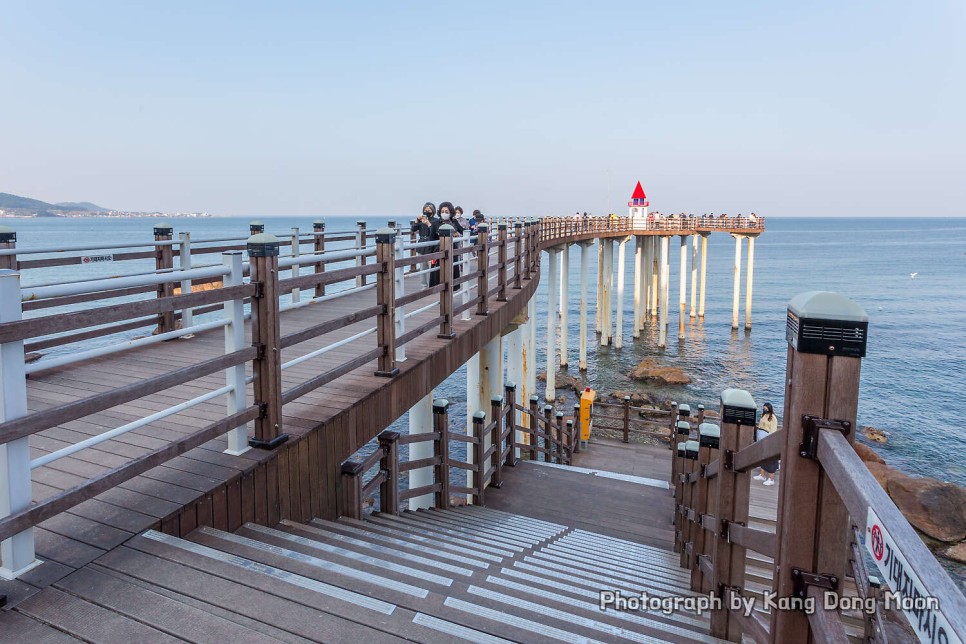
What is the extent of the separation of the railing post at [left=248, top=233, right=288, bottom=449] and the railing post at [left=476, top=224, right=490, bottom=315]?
486cm

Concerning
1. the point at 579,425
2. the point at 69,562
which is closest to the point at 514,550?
the point at 69,562

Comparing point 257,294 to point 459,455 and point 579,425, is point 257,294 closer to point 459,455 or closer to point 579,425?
point 579,425

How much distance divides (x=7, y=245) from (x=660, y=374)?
22766 mm

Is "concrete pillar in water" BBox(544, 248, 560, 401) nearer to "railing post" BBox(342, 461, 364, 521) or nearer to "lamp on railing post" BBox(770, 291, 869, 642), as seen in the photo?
"railing post" BBox(342, 461, 364, 521)

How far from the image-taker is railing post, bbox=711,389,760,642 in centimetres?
296

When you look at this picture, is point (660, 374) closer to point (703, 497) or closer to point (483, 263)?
point (483, 263)

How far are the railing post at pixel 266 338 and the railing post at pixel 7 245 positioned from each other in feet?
11.8

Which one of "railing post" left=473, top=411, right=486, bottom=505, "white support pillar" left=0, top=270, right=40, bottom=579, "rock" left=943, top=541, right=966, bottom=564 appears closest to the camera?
"white support pillar" left=0, top=270, right=40, bottom=579

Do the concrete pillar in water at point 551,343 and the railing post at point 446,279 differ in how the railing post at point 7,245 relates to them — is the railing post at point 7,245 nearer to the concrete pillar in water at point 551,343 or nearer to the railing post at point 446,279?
the railing post at point 446,279

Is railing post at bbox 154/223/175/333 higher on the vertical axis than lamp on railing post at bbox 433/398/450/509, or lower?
higher

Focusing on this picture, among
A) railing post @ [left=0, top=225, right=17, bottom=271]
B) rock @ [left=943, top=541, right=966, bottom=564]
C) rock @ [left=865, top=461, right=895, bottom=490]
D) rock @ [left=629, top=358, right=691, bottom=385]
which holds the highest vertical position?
railing post @ [left=0, top=225, right=17, bottom=271]

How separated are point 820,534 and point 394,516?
13.5 feet

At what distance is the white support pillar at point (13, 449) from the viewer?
101 inches

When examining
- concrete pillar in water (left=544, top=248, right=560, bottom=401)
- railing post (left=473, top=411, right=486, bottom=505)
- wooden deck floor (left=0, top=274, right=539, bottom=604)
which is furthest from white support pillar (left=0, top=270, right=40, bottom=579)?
concrete pillar in water (left=544, top=248, right=560, bottom=401)
